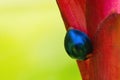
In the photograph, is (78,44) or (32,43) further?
(32,43)

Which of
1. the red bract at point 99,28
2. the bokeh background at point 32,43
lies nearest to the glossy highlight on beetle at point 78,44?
the red bract at point 99,28

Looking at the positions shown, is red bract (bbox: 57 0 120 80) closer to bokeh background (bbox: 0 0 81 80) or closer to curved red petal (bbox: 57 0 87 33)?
curved red petal (bbox: 57 0 87 33)

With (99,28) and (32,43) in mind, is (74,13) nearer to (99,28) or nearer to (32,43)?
(99,28)

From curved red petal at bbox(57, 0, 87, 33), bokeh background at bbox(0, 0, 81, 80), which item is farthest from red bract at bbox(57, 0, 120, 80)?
bokeh background at bbox(0, 0, 81, 80)

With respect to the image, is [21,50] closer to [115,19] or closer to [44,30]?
[44,30]

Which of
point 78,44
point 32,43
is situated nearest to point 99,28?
point 78,44

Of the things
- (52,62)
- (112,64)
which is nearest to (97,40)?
(112,64)

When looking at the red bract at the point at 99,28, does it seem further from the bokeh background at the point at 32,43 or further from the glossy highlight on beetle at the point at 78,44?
the bokeh background at the point at 32,43
